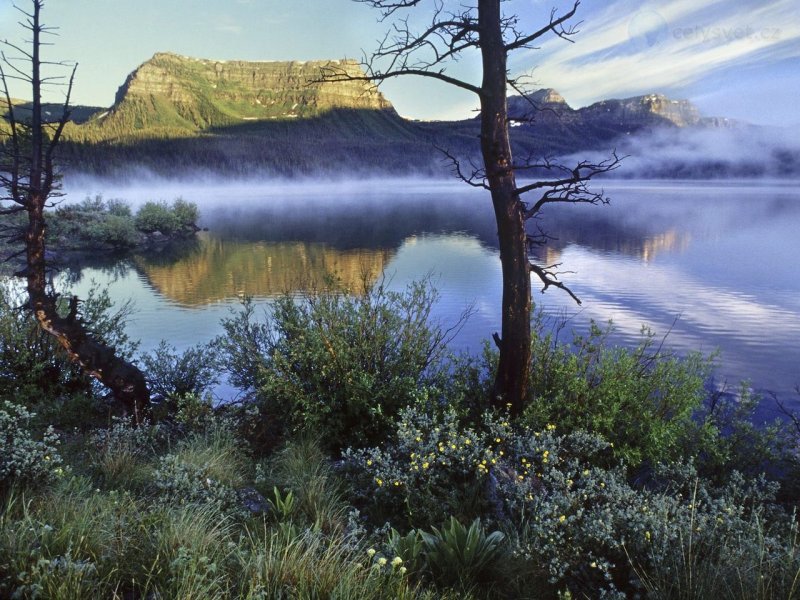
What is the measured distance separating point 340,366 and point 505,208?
138 inches

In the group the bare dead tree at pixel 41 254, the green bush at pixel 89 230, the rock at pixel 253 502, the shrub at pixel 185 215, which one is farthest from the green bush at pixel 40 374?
the shrub at pixel 185 215

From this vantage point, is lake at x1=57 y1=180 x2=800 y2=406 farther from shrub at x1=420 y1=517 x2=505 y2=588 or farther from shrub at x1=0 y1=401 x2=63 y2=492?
shrub at x1=420 y1=517 x2=505 y2=588

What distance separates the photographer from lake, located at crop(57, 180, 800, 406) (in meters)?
19.8

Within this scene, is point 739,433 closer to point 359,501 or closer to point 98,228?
point 359,501

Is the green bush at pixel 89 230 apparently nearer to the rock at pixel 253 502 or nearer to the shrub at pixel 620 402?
the rock at pixel 253 502

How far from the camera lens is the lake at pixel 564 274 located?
64.8 ft

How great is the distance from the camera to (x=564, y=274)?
35188 mm

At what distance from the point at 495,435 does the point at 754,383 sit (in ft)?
35.9

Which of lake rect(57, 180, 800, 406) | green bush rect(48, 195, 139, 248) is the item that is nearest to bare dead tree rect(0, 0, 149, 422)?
lake rect(57, 180, 800, 406)

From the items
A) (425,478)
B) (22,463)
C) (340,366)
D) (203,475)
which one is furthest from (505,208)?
(22,463)

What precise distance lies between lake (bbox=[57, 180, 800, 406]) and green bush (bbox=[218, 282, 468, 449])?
122 cm

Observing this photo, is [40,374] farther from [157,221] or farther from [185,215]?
[185,215]

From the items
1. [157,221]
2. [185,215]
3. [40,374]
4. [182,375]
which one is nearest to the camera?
[40,374]

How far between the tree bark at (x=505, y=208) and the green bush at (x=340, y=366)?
4.97ft
